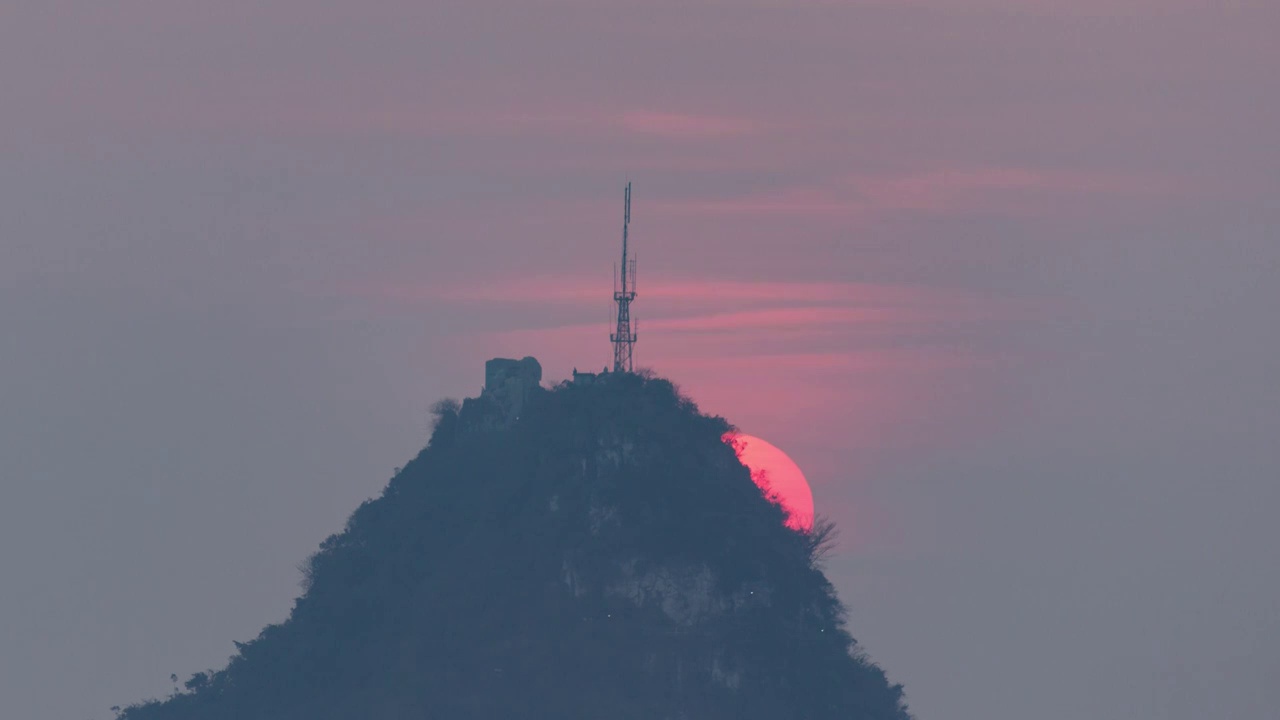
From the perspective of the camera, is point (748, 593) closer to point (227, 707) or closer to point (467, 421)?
point (467, 421)

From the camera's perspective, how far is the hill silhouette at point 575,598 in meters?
170

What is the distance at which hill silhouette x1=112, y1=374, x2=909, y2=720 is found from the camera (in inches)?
6683

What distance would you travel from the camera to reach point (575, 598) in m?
173

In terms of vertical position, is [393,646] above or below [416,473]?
below

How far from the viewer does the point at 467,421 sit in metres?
188

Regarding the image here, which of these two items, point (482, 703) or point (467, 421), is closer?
point (482, 703)

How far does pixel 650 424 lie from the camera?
582ft

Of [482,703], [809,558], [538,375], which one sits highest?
[538,375]

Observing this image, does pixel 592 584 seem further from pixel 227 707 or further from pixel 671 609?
pixel 227 707

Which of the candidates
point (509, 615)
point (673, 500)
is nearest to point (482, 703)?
point (509, 615)

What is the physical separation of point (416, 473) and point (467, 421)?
5.32 m

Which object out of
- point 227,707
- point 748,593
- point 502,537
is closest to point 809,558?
point 748,593

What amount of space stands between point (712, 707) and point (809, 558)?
1641 cm

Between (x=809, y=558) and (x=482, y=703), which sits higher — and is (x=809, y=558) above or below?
above
